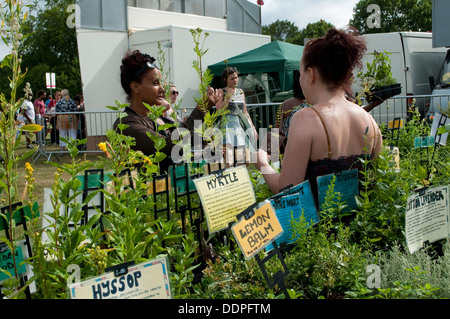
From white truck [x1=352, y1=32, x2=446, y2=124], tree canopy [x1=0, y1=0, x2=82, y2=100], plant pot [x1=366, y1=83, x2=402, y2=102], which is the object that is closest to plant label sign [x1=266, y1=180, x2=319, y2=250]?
plant pot [x1=366, y1=83, x2=402, y2=102]

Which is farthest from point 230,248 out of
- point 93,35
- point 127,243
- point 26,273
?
point 93,35

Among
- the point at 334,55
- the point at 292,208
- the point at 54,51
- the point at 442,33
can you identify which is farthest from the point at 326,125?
the point at 54,51

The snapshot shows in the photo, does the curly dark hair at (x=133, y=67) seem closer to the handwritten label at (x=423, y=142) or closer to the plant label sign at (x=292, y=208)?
the plant label sign at (x=292, y=208)

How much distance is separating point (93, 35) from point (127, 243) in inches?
403

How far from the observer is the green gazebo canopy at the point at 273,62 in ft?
32.6

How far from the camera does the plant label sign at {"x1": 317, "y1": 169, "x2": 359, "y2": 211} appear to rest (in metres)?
1.83

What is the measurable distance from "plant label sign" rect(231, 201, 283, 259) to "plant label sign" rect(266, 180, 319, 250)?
7.6 inches

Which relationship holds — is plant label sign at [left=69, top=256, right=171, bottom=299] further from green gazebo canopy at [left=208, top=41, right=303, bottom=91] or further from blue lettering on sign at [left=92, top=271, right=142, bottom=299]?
green gazebo canopy at [left=208, top=41, right=303, bottom=91]

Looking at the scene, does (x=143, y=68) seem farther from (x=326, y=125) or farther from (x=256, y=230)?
(x=256, y=230)

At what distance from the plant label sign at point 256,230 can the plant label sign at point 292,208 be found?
0.19 metres

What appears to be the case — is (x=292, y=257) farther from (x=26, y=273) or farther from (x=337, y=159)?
(x=26, y=273)

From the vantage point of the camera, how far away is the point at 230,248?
1.71m

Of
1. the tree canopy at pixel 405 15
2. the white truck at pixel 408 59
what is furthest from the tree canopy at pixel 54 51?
the white truck at pixel 408 59

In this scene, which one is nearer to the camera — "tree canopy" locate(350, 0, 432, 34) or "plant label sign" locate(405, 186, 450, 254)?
"plant label sign" locate(405, 186, 450, 254)
